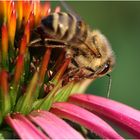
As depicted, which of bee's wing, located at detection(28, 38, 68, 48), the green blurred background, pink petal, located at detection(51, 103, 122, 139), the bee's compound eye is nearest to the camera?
pink petal, located at detection(51, 103, 122, 139)

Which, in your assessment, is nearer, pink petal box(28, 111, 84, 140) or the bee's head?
pink petal box(28, 111, 84, 140)

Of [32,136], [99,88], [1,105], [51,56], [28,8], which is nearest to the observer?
[32,136]

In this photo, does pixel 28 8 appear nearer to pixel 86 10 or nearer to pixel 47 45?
pixel 47 45

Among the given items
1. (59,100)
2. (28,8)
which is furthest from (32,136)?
(28,8)

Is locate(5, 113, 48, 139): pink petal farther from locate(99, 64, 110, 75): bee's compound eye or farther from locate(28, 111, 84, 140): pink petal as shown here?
locate(99, 64, 110, 75): bee's compound eye

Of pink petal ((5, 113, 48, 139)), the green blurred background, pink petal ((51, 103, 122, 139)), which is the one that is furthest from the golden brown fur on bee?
the green blurred background

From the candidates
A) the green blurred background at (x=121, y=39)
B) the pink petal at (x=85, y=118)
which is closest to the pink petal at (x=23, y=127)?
the pink petal at (x=85, y=118)
